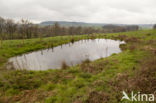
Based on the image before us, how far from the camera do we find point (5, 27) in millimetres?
37500

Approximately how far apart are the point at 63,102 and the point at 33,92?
2.39 metres

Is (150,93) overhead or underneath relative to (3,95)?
overhead

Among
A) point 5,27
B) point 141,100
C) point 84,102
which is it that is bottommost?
point 84,102

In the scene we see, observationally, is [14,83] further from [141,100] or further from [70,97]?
[141,100]

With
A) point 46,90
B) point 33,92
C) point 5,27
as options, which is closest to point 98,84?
point 46,90

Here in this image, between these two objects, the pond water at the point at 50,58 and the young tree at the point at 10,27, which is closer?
the pond water at the point at 50,58

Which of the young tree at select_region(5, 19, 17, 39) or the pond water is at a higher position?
the young tree at select_region(5, 19, 17, 39)

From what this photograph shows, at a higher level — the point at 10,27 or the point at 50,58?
the point at 10,27

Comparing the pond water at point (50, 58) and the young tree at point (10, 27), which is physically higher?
the young tree at point (10, 27)

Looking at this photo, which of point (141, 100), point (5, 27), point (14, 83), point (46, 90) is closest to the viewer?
point (141, 100)

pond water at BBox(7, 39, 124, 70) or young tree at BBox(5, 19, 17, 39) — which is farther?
young tree at BBox(5, 19, 17, 39)

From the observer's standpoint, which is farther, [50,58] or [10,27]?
[10,27]

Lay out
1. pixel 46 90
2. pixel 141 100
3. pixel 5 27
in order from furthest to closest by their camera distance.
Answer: pixel 5 27
pixel 46 90
pixel 141 100

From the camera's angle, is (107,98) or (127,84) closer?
(107,98)
